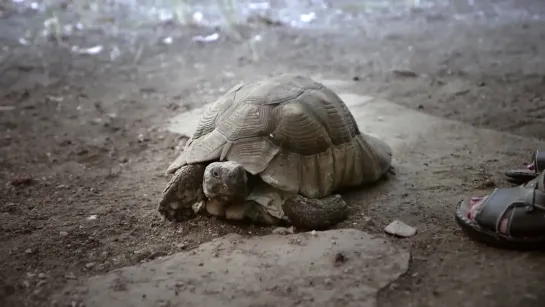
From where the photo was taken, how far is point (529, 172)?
2871 mm

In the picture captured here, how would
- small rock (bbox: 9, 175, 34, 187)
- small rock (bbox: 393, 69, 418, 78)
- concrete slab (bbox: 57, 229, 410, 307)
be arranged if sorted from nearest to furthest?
concrete slab (bbox: 57, 229, 410, 307) → small rock (bbox: 9, 175, 34, 187) → small rock (bbox: 393, 69, 418, 78)

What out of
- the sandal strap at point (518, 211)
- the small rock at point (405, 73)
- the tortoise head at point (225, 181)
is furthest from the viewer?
the small rock at point (405, 73)

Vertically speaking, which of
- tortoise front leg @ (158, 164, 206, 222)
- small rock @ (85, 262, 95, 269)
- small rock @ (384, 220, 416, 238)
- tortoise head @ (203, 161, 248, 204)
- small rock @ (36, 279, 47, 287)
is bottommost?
small rock @ (384, 220, 416, 238)

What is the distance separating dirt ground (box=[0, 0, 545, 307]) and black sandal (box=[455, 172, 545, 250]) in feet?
0.21

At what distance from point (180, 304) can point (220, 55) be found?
17.0 feet

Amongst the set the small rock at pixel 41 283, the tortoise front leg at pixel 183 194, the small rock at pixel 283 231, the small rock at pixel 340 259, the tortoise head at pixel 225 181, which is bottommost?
the small rock at pixel 283 231

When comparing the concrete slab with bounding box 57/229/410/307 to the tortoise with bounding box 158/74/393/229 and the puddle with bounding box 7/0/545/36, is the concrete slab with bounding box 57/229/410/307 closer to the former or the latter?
the tortoise with bounding box 158/74/393/229

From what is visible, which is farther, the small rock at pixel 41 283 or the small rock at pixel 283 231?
the small rock at pixel 283 231

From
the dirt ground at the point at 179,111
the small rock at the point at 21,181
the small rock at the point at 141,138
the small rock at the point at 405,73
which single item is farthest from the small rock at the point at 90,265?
the small rock at the point at 405,73

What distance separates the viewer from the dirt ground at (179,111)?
2248 millimetres

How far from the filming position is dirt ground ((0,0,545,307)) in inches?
88.5

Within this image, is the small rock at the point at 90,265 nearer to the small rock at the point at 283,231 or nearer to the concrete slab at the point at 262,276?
the concrete slab at the point at 262,276

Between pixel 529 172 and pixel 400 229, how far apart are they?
2.94ft

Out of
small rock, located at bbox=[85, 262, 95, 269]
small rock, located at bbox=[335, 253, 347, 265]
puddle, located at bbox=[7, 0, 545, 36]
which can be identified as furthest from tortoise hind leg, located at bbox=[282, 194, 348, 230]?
puddle, located at bbox=[7, 0, 545, 36]
